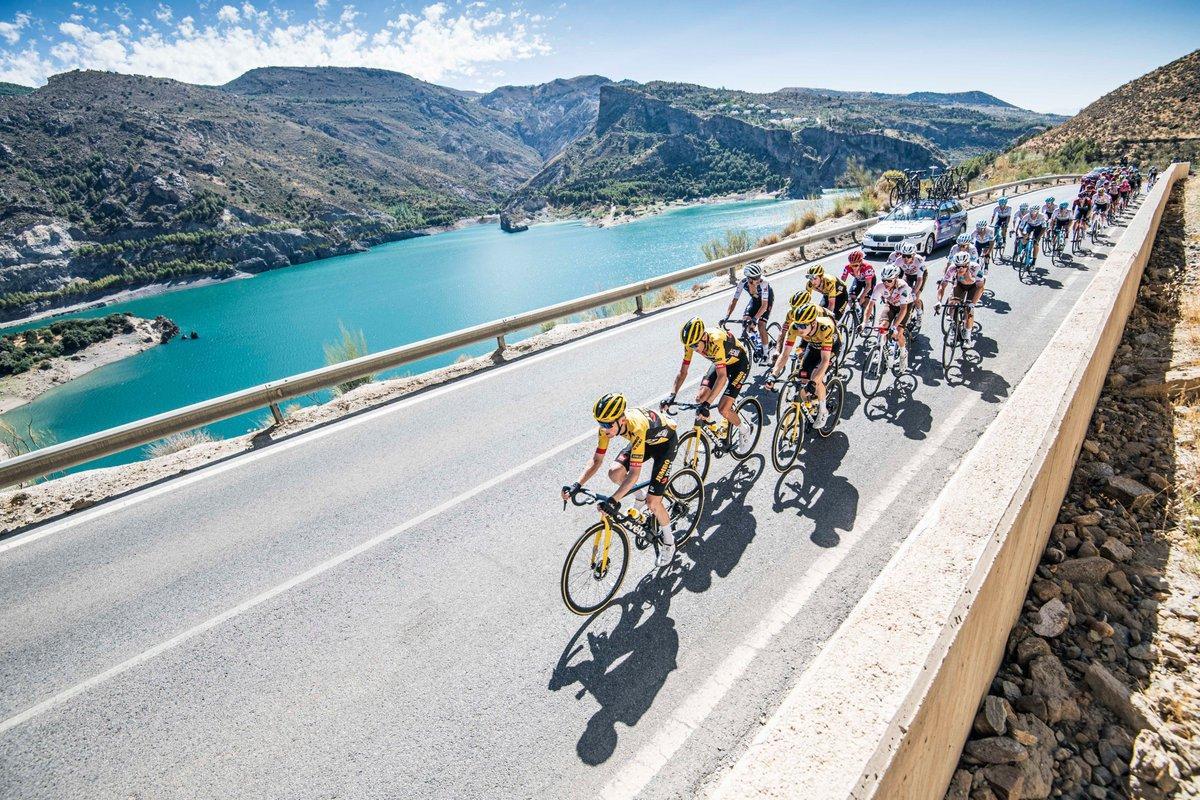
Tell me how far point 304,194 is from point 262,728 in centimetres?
12668

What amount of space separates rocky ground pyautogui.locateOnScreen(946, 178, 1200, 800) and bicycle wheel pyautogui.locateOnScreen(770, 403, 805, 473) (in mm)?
2464

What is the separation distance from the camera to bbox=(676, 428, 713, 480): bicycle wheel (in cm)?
606

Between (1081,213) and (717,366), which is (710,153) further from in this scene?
(717,366)

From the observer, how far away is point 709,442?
667 cm

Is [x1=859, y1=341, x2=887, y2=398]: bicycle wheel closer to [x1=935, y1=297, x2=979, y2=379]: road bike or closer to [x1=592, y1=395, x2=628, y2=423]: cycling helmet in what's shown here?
[x1=935, y1=297, x2=979, y2=379]: road bike

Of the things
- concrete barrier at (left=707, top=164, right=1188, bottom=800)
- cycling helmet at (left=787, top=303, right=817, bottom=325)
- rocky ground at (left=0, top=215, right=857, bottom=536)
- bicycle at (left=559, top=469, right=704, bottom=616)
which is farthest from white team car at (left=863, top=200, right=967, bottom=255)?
bicycle at (left=559, top=469, right=704, bottom=616)

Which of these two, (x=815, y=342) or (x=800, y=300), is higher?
(x=800, y=300)

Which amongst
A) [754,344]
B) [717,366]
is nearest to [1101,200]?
[754,344]

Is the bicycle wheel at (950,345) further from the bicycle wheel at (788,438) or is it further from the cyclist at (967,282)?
the bicycle wheel at (788,438)

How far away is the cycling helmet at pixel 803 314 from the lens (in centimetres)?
654

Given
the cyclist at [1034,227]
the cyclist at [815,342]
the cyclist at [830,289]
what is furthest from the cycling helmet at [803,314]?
the cyclist at [1034,227]

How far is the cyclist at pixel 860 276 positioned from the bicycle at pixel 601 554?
22.1 feet

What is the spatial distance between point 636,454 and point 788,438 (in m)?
2.70

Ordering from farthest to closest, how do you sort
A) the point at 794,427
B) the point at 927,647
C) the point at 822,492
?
the point at 794,427 < the point at 822,492 < the point at 927,647
